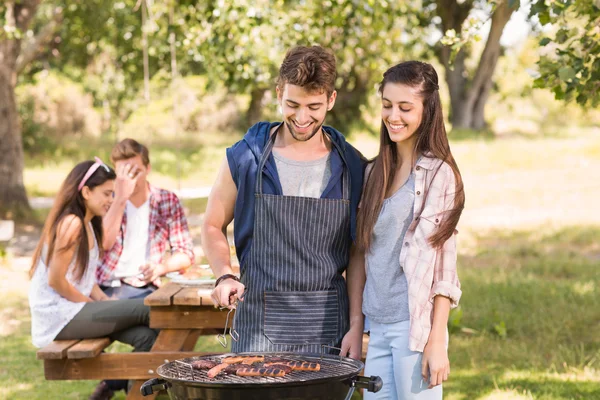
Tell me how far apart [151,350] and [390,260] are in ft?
6.84

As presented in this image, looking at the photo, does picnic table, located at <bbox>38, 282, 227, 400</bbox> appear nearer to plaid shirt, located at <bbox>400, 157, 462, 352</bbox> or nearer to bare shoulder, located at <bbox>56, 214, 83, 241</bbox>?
bare shoulder, located at <bbox>56, 214, 83, 241</bbox>

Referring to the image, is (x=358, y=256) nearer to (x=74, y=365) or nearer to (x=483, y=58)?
(x=74, y=365)

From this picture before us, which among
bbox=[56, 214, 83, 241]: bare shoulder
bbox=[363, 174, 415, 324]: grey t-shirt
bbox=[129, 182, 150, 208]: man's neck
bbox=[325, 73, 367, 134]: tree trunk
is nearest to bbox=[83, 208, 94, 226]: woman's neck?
bbox=[56, 214, 83, 241]: bare shoulder

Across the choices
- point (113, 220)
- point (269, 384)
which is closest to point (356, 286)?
point (269, 384)

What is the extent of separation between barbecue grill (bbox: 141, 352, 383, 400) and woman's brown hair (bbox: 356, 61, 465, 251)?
1.49 feet

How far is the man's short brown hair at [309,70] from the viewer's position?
2.72m

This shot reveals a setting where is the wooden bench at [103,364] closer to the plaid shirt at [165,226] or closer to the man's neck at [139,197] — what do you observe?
the plaid shirt at [165,226]

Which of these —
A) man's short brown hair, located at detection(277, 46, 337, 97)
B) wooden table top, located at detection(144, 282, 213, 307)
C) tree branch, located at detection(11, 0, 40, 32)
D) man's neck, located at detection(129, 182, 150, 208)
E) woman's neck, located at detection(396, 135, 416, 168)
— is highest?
tree branch, located at detection(11, 0, 40, 32)

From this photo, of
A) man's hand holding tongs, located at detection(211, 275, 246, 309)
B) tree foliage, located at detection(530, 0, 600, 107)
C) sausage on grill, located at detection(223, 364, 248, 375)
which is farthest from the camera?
tree foliage, located at detection(530, 0, 600, 107)

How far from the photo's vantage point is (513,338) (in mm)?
6574

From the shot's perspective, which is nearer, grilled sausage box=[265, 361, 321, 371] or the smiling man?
grilled sausage box=[265, 361, 321, 371]

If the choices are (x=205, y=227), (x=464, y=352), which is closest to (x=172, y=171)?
(x=464, y=352)

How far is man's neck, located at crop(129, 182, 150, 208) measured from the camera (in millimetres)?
5281

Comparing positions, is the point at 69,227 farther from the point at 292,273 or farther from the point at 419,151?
the point at 419,151
